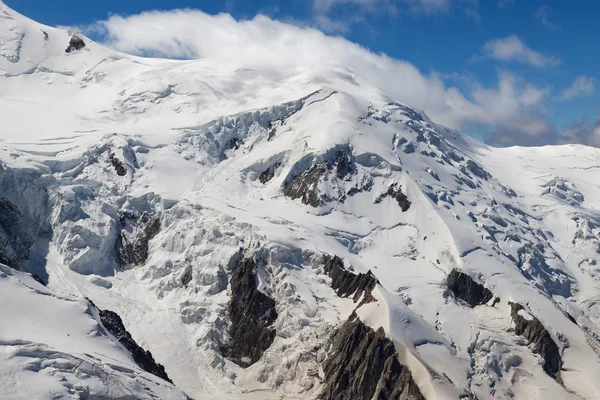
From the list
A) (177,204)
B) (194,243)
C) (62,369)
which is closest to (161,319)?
(194,243)

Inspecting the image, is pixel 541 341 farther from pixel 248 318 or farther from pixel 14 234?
pixel 14 234

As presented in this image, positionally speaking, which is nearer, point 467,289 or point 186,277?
point 186,277

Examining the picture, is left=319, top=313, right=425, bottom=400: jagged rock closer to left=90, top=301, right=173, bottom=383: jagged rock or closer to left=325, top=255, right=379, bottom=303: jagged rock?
left=325, top=255, right=379, bottom=303: jagged rock

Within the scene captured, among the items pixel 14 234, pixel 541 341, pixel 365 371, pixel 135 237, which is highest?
pixel 541 341

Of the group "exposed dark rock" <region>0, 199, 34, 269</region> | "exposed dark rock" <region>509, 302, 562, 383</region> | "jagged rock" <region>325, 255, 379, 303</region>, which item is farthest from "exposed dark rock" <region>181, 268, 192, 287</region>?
"exposed dark rock" <region>509, 302, 562, 383</region>

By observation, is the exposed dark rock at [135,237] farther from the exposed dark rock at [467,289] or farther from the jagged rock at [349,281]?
the exposed dark rock at [467,289]

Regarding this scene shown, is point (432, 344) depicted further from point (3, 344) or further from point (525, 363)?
point (3, 344)

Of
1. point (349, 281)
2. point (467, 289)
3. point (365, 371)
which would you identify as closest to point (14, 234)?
point (349, 281)
